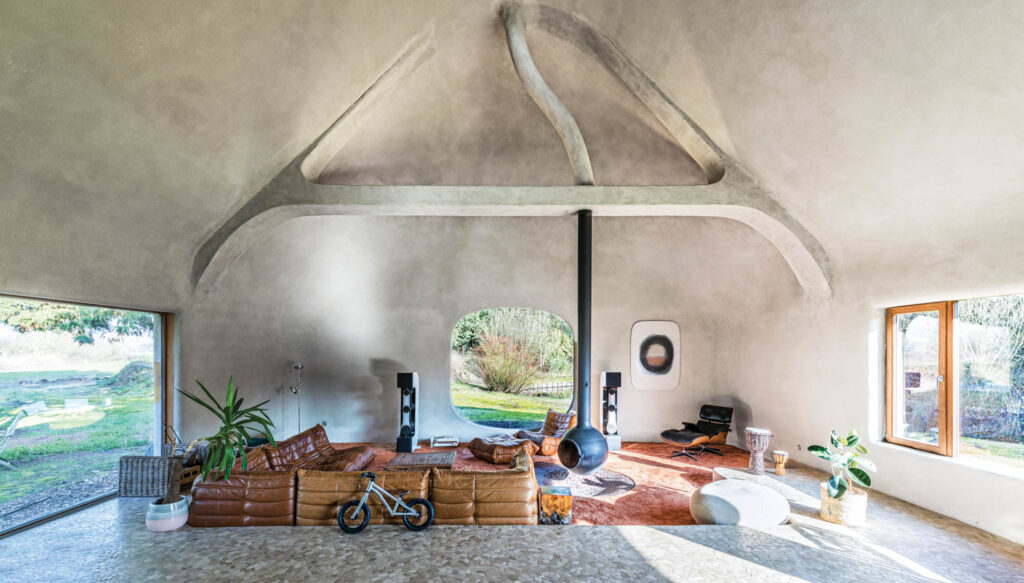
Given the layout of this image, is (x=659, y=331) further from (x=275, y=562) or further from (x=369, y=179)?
(x=275, y=562)

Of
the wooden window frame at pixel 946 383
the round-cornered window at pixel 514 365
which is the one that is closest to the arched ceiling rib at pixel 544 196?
the wooden window frame at pixel 946 383

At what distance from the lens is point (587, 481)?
6527 millimetres

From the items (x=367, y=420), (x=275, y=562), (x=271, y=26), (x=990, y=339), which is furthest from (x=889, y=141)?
(x=367, y=420)

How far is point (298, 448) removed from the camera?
648 centimetres

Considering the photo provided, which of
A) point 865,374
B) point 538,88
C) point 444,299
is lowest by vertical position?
point 865,374

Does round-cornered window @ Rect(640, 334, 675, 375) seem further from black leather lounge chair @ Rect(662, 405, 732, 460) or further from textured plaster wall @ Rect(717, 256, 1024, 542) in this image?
textured plaster wall @ Rect(717, 256, 1024, 542)

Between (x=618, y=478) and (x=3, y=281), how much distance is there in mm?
6941

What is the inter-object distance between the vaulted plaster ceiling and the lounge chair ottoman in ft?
16.0

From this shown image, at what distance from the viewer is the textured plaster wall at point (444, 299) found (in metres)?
8.16

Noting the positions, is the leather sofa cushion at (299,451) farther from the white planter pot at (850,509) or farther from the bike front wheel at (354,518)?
the white planter pot at (850,509)

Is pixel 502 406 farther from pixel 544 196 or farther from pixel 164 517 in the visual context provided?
pixel 164 517

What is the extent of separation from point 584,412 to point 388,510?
289 cm

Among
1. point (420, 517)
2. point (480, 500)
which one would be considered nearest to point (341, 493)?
point (420, 517)

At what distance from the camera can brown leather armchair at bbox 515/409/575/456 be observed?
7.82 meters
